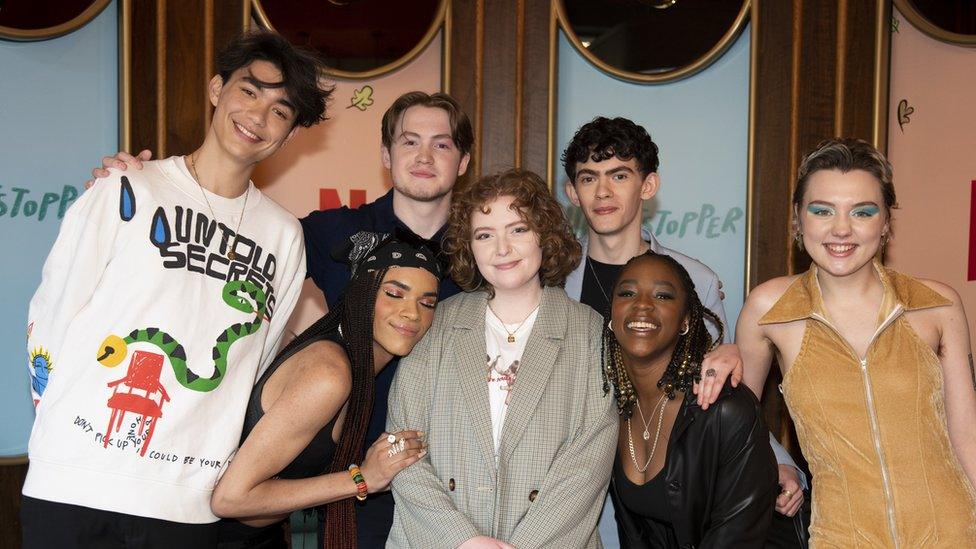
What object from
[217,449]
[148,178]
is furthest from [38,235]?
[217,449]

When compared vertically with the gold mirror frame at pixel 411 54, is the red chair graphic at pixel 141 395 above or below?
below

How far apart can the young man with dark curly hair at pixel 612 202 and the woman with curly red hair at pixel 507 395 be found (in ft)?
1.08

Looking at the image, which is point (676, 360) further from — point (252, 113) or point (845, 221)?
point (252, 113)

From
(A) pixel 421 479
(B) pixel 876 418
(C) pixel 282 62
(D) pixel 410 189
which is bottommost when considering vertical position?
(A) pixel 421 479

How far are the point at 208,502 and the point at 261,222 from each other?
0.96m

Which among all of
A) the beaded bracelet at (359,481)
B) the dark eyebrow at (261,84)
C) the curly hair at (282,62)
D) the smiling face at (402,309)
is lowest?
the beaded bracelet at (359,481)

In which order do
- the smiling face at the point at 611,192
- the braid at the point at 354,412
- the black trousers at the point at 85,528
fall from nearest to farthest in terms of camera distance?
1. the black trousers at the point at 85,528
2. the braid at the point at 354,412
3. the smiling face at the point at 611,192

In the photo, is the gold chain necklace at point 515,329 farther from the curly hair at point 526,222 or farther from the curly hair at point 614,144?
the curly hair at point 614,144

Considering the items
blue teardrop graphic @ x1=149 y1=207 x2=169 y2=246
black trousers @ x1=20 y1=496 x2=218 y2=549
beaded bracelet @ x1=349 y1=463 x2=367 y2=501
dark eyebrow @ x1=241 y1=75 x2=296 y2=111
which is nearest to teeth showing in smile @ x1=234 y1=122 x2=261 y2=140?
dark eyebrow @ x1=241 y1=75 x2=296 y2=111

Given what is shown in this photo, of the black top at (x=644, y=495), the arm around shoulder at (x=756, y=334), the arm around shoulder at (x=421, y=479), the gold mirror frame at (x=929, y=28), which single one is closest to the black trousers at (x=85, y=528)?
the arm around shoulder at (x=421, y=479)

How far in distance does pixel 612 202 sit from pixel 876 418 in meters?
1.22

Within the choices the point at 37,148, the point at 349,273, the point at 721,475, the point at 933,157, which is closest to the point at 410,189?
the point at 349,273

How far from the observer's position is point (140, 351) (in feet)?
8.87

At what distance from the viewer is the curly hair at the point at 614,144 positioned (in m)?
3.46
